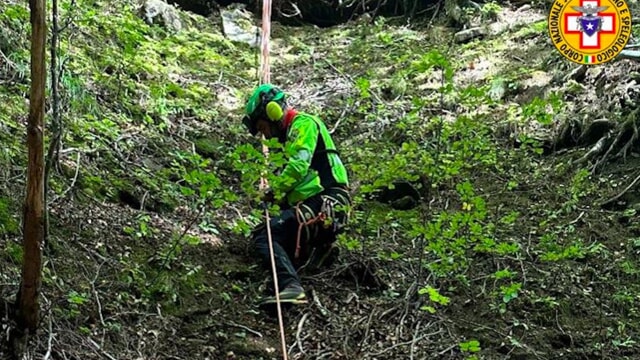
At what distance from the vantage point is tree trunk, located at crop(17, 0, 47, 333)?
2.44 meters

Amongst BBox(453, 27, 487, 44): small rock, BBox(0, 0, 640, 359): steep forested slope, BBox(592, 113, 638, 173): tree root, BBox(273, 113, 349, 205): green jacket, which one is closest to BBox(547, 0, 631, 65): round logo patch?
BBox(0, 0, 640, 359): steep forested slope

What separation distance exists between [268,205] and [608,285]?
2.32 m

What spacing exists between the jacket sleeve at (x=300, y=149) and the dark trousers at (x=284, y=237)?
170mm

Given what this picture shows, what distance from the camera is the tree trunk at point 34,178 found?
244cm

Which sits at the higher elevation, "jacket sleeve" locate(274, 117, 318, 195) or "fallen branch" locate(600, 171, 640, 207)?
"jacket sleeve" locate(274, 117, 318, 195)

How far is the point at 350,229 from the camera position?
4.70m

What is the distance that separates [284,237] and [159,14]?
532cm

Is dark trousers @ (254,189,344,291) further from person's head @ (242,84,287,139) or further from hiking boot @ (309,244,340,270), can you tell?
person's head @ (242,84,287,139)

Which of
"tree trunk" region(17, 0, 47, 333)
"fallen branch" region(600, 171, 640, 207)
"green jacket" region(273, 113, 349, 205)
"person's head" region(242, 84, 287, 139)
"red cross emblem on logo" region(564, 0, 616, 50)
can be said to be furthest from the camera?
"red cross emblem on logo" region(564, 0, 616, 50)

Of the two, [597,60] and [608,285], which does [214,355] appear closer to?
[608,285]

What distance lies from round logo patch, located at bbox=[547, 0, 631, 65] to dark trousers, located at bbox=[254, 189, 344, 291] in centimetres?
378

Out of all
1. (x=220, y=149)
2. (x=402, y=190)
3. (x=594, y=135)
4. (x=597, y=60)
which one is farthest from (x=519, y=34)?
(x=220, y=149)

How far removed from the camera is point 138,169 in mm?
4871

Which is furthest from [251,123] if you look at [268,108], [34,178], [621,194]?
[621,194]
